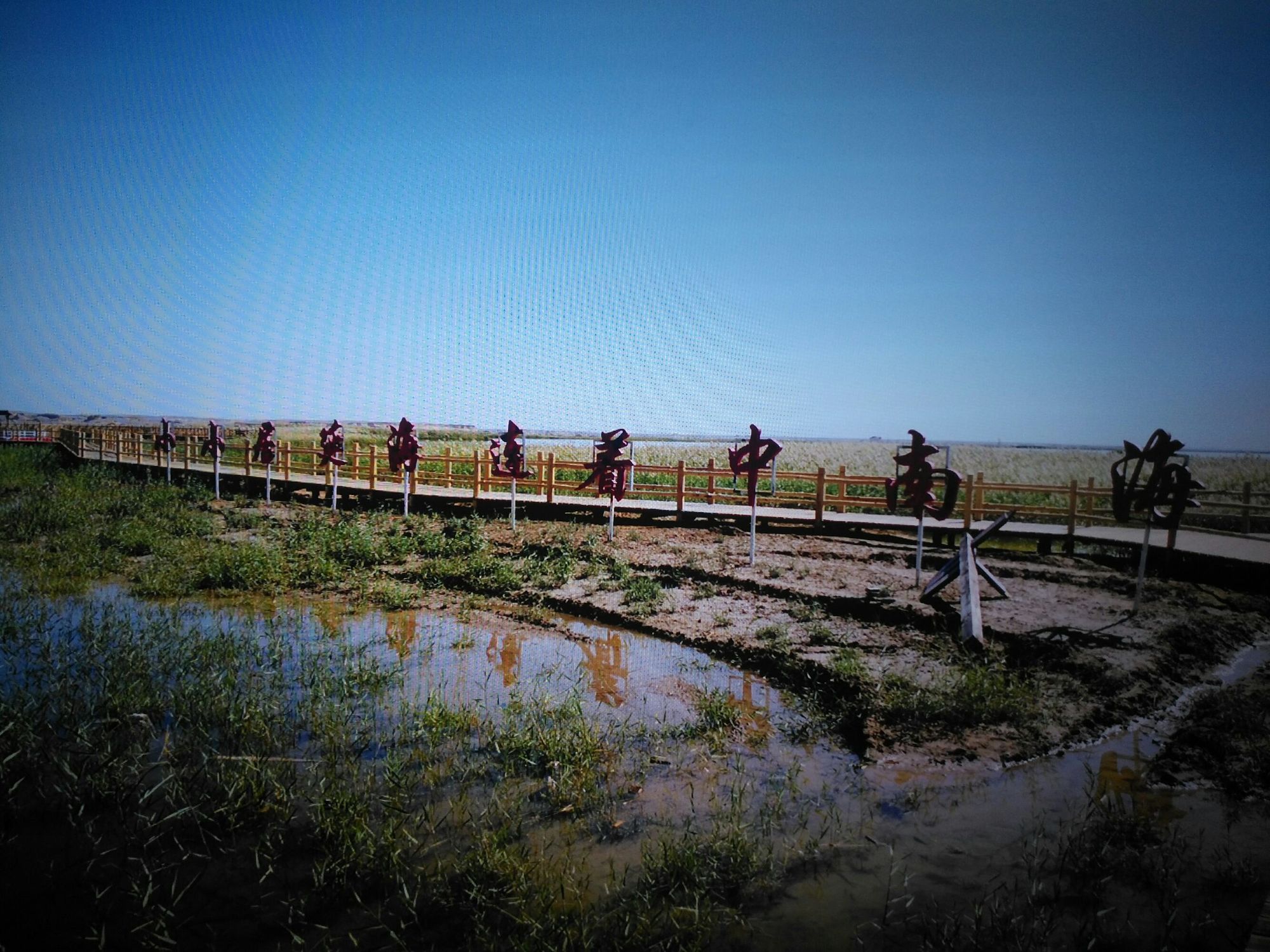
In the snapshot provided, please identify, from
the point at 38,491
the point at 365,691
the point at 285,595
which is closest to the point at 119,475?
the point at 38,491

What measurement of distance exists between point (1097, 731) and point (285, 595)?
9.70 meters

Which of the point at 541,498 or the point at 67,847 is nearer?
the point at 67,847

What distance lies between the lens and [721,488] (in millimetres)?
16000

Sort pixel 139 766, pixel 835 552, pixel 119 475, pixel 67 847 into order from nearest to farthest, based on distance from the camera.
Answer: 1. pixel 67 847
2. pixel 139 766
3. pixel 835 552
4. pixel 119 475

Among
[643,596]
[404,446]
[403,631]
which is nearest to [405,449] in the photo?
[404,446]

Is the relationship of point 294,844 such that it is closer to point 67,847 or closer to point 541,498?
point 67,847

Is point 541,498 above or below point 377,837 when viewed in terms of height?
above

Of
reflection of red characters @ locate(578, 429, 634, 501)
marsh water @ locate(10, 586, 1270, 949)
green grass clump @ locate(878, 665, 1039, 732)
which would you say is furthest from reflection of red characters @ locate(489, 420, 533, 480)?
green grass clump @ locate(878, 665, 1039, 732)

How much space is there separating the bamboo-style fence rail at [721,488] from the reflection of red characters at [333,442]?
45.5 inches

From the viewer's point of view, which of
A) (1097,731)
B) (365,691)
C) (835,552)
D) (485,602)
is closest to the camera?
(1097,731)

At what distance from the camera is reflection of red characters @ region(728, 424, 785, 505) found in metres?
10.8

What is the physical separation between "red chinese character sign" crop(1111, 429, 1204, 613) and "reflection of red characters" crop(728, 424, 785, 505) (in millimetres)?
4444

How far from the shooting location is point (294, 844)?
3.64 m

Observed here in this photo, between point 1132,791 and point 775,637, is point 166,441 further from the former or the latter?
point 1132,791
